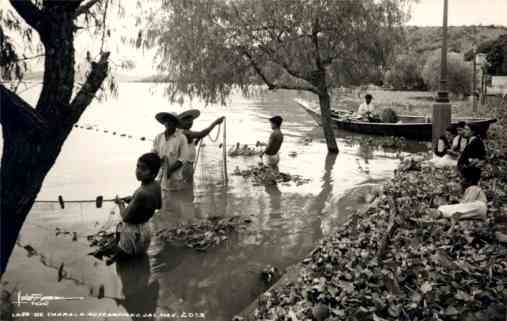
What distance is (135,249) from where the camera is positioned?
570 cm

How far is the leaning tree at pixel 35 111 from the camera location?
4125mm

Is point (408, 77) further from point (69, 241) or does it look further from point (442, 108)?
point (69, 241)

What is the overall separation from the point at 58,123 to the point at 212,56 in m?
8.53

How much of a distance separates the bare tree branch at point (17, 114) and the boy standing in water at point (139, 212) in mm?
1546

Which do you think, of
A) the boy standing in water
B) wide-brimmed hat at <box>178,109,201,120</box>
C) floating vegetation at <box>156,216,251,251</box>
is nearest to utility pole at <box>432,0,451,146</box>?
wide-brimmed hat at <box>178,109,201,120</box>

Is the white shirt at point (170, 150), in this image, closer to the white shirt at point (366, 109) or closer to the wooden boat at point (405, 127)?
the wooden boat at point (405, 127)

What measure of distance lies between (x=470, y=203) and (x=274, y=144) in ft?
17.6

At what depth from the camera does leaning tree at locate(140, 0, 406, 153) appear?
1212 cm

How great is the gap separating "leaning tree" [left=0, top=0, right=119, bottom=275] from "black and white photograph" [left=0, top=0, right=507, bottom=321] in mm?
15

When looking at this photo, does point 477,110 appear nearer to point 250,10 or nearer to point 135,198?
point 250,10

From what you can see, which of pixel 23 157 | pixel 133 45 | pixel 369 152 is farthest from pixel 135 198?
pixel 369 152

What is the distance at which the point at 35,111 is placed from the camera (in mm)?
4121

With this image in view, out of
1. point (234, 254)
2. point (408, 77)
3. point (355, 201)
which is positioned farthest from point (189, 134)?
point (408, 77)

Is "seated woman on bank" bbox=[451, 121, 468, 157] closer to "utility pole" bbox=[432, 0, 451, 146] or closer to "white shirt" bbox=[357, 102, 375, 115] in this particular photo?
"utility pole" bbox=[432, 0, 451, 146]
